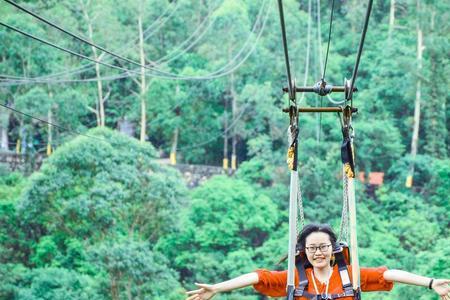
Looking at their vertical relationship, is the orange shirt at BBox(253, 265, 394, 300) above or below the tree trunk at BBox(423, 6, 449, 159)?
below

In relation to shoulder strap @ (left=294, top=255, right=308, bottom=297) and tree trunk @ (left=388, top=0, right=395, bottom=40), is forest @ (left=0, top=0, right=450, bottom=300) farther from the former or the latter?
shoulder strap @ (left=294, top=255, right=308, bottom=297)

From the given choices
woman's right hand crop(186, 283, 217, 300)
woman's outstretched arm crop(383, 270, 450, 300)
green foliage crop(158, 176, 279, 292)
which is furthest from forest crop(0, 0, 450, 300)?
woman's right hand crop(186, 283, 217, 300)

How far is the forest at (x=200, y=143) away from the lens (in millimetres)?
12883

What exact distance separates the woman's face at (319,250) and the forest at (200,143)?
8.31 metres

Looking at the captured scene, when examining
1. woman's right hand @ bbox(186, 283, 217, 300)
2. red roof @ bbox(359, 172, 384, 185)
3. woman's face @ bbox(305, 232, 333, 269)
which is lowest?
woman's right hand @ bbox(186, 283, 217, 300)

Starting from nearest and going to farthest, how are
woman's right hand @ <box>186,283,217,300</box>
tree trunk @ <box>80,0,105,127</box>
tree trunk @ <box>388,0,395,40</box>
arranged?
woman's right hand @ <box>186,283,217,300</box> → tree trunk @ <box>80,0,105,127</box> → tree trunk @ <box>388,0,395,40</box>

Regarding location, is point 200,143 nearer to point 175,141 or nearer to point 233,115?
point 175,141

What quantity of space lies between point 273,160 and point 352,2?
17.7ft

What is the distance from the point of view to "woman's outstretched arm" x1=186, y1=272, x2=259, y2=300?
3.01 meters

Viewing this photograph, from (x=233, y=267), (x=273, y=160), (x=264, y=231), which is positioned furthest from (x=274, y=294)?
(x=273, y=160)

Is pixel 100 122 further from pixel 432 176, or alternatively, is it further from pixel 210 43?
pixel 432 176

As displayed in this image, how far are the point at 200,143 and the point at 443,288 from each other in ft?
56.9

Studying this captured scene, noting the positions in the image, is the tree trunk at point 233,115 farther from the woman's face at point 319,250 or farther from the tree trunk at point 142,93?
the woman's face at point 319,250

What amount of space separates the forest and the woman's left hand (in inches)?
333
